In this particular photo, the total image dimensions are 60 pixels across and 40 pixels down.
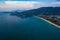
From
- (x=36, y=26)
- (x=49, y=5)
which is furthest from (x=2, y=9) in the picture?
(x=49, y=5)

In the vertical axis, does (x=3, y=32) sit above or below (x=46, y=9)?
below

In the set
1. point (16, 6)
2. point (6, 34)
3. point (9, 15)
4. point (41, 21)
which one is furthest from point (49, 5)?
point (6, 34)

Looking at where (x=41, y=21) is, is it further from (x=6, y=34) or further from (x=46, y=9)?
(x=6, y=34)

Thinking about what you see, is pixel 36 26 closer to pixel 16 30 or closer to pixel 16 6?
pixel 16 30

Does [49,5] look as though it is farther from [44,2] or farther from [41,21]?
[41,21]

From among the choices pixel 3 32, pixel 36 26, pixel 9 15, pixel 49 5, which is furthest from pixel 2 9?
pixel 49 5

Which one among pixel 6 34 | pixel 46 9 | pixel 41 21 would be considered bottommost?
pixel 6 34
